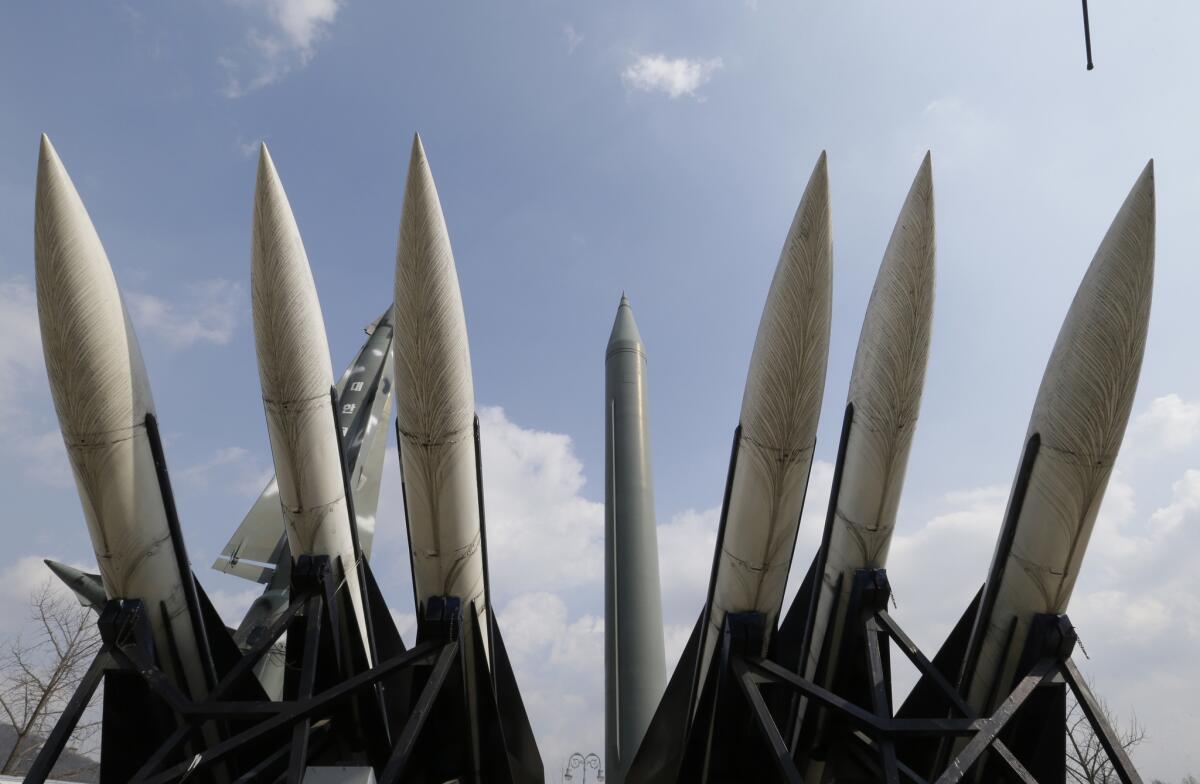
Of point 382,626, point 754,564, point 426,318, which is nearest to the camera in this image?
point 426,318

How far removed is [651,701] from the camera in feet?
22.0

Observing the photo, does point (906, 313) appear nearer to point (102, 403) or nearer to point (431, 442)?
point (431, 442)

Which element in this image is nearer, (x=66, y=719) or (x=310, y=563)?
(x=66, y=719)

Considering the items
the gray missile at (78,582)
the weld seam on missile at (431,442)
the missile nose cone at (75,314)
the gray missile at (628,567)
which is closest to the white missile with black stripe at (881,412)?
the gray missile at (628,567)

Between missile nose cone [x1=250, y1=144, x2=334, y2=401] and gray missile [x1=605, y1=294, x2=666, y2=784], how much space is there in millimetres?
3435

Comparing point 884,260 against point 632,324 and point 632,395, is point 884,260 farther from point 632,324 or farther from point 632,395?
point 632,324

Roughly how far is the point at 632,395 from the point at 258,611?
13.3 ft

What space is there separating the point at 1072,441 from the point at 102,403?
16.5 feet

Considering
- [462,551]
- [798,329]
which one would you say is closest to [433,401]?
[462,551]

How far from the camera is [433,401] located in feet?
15.5

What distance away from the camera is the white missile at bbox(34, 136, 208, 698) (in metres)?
4.12

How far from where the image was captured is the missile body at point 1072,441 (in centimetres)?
426

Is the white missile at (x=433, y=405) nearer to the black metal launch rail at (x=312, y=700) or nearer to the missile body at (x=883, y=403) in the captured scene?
the black metal launch rail at (x=312, y=700)

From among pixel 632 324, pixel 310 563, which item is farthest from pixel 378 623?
pixel 632 324
